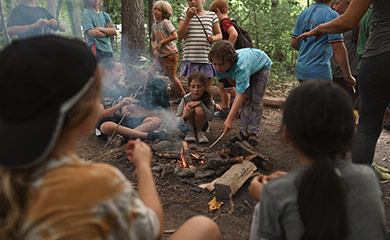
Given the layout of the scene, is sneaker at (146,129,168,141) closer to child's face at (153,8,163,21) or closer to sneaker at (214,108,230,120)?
sneaker at (214,108,230,120)

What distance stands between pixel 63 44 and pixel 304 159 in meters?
1.14

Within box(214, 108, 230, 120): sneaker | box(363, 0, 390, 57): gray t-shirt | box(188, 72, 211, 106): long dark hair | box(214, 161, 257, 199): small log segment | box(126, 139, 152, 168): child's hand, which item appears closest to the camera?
box(126, 139, 152, 168): child's hand

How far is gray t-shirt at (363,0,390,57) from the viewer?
8.31 ft

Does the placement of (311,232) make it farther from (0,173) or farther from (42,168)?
(0,173)

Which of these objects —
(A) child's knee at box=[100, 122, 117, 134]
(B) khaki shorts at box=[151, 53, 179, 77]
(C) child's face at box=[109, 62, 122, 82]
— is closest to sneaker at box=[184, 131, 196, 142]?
(A) child's knee at box=[100, 122, 117, 134]

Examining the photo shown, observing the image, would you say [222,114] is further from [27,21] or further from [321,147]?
[321,147]

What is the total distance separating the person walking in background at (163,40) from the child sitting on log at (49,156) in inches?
199

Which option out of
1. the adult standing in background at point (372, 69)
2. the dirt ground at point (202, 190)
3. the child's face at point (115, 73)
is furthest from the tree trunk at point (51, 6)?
the adult standing in background at point (372, 69)

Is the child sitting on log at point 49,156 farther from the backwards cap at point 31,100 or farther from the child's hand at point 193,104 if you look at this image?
the child's hand at point 193,104

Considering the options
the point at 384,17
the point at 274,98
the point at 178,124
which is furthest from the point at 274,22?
the point at 384,17

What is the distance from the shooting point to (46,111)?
3.21 feet

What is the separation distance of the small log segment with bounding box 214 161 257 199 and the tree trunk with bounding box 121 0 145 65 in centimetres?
580

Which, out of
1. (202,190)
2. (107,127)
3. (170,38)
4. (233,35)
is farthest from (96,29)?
(202,190)

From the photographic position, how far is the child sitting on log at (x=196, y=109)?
466 cm
